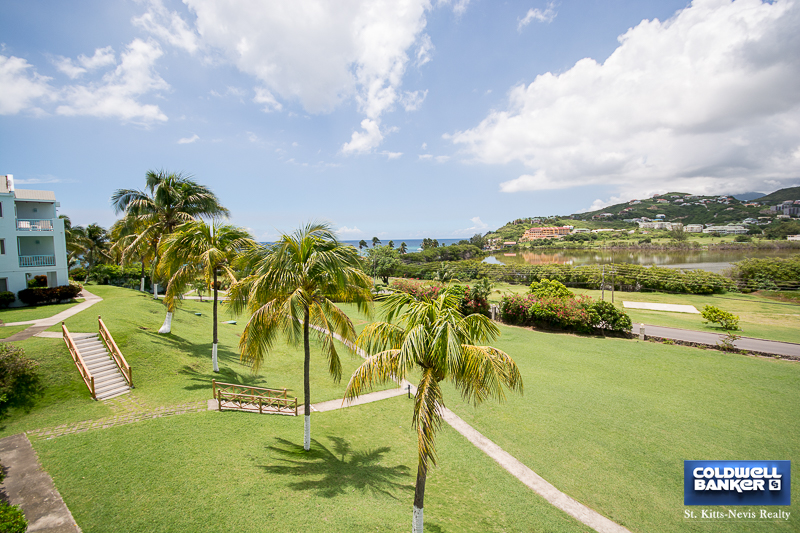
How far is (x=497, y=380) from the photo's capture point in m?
5.21

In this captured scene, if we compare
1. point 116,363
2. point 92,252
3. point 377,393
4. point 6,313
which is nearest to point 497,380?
point 377,393

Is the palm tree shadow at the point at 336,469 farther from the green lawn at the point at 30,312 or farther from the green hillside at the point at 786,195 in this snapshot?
the green hillside at the point at 786,195

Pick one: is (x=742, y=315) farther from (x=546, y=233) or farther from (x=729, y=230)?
(x=546, y=233)

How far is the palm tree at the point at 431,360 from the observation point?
5137 mm

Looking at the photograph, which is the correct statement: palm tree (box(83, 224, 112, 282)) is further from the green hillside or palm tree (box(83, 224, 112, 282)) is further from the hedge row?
the green hillside

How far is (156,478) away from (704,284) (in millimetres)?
65999

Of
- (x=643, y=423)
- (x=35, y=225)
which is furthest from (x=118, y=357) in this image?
(x=643, y=423)

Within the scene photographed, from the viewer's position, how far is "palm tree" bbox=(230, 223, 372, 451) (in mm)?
8523

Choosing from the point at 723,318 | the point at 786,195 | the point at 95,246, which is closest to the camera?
the point at 723,318

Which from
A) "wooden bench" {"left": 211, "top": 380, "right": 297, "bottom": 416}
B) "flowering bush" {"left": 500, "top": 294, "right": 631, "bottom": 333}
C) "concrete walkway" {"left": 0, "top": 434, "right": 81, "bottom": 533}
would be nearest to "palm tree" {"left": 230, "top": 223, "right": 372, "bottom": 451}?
"wooden bench" {"left": 211, "top": 380, "right": 297, "bottom": 416}

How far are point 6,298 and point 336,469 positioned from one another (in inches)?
950

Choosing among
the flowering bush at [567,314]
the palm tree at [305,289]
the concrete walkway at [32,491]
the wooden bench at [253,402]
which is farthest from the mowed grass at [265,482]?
the flowering bush at [567,314]

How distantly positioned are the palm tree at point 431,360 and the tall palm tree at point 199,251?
30.9ft

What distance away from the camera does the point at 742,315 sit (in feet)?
109
